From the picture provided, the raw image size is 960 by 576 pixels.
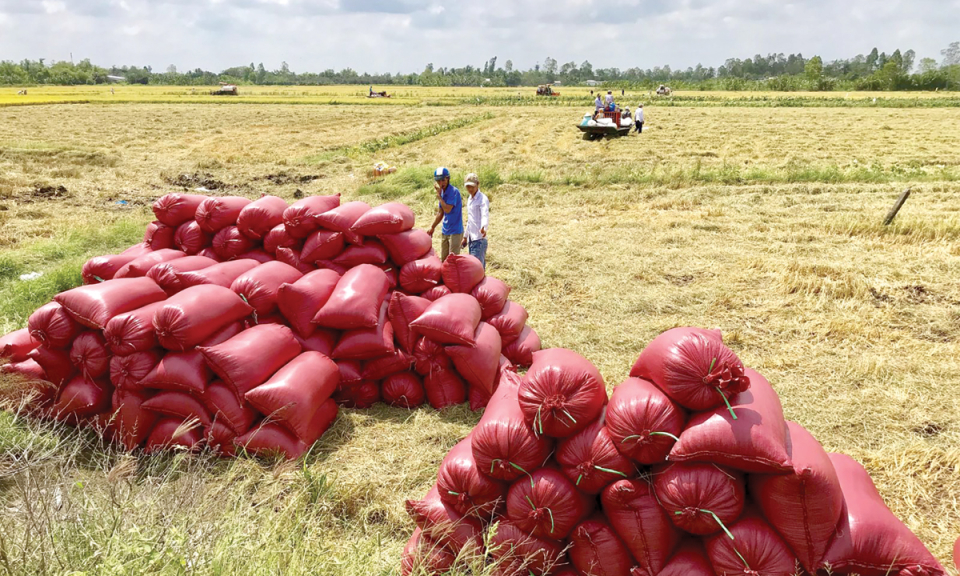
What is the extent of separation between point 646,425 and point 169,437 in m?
3.02

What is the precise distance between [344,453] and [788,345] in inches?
162

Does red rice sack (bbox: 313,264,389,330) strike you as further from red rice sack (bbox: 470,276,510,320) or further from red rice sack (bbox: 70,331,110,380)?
red rice sack (bbox: 70,331,110,380)

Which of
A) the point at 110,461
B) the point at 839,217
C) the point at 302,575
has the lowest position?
the point at 110,461

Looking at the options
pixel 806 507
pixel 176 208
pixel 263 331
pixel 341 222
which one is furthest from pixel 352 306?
pixel 806 507

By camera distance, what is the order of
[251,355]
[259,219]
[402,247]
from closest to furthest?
[251,355] → [402,247] → [259,219]

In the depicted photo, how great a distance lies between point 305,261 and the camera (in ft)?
15.4

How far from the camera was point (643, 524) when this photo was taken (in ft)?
7.54

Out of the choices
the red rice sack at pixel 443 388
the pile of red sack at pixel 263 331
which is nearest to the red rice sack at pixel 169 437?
the pile of red sack at pixel 263 331

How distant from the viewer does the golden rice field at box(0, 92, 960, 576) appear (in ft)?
7.57

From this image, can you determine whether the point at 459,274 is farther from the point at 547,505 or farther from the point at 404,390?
the point at 547,505

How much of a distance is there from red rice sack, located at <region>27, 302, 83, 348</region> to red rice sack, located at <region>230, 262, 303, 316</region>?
1037 mm

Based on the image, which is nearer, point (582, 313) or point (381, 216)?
point (381, 216)

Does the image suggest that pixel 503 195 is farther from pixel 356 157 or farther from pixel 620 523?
pixel 620 523

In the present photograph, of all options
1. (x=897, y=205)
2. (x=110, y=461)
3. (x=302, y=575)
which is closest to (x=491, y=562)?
(x=302, y=575)
